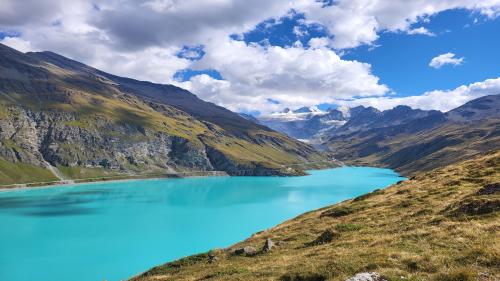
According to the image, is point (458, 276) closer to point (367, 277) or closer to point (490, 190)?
point (367, 277)

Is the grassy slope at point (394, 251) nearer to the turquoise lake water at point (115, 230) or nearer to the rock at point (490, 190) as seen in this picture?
the rock at point (490, 190)

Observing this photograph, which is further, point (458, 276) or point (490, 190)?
point (490, 190)

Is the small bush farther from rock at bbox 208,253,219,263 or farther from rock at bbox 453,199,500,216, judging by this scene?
rock at bbox 208,253,219,263

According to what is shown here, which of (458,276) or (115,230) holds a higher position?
(458,276)

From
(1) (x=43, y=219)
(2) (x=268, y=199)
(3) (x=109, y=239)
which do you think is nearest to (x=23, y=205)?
(1) (x=43, y=219)

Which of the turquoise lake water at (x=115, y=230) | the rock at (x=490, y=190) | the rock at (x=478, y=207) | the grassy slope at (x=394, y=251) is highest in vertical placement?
the rock at (x=490, y=190)

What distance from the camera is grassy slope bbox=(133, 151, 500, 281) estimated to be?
1752cm

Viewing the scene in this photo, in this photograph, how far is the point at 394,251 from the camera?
21.1m

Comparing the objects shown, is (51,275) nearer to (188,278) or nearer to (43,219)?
(188,278)

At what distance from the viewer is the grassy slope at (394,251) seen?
17.5m

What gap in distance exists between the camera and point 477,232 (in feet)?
72.8

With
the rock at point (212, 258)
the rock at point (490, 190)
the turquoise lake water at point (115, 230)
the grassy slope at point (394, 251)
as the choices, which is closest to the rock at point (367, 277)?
the grassy slope at point (394, 251)

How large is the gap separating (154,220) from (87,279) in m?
66.3

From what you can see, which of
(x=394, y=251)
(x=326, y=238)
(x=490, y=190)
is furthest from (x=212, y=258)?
(x=490, y=190)
